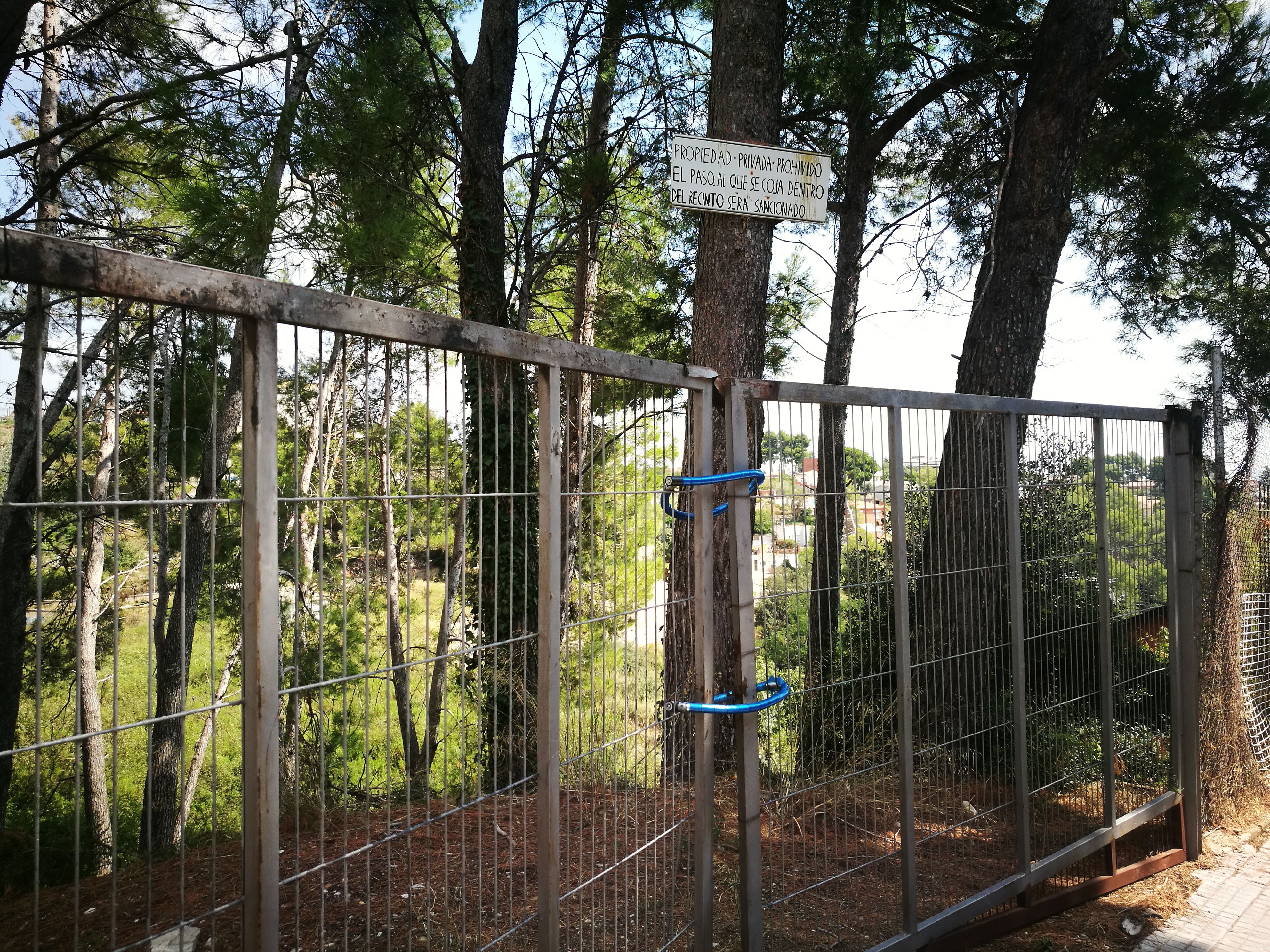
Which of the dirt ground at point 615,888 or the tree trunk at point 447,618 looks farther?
the dirt ground at point 615,888

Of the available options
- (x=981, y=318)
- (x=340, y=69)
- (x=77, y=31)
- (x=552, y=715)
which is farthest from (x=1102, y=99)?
(x=77, y=31)

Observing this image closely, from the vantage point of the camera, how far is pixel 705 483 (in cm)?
280

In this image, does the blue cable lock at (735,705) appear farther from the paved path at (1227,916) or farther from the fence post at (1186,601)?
the fence post at (1186,601)

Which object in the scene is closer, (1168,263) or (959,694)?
(959,694)

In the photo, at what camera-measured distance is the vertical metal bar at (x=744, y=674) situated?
2.87 meters

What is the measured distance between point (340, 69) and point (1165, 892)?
8.24m

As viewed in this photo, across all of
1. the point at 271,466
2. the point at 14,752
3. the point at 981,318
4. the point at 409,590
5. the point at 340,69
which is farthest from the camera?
the point at 340,69

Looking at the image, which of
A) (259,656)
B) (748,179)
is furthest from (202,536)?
(259,656)

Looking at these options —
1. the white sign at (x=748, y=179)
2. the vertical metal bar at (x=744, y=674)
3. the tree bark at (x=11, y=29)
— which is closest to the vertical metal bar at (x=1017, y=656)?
the white sign at (x=748, y=179)

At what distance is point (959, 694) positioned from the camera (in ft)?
12.1

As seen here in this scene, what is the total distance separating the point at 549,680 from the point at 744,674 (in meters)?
0.86

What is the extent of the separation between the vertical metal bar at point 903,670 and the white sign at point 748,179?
1.35 m

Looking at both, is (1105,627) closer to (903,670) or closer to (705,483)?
(903,670)

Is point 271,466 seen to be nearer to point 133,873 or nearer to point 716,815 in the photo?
point 716,815
